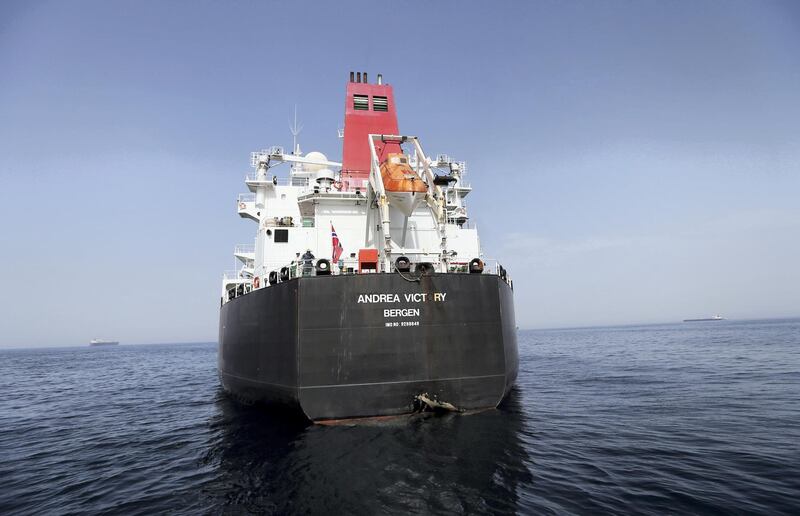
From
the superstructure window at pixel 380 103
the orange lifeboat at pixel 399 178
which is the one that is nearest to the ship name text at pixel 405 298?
the orange lifeboat at pixel 399 178

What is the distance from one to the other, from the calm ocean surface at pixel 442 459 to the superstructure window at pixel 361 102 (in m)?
14.7

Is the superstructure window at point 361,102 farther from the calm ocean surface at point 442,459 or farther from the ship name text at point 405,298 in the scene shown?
the calm ocean surface at point 442,459

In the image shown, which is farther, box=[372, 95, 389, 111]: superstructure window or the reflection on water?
box=[372, 95, 389, 111]: superstructure window

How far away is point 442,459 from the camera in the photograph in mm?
7992

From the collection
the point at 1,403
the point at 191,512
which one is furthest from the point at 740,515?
the point at 1,403

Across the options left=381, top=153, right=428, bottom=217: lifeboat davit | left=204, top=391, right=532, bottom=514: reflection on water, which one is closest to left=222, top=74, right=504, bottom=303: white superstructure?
left=381, top=153, right=428, bottom=217: lifeboat davit

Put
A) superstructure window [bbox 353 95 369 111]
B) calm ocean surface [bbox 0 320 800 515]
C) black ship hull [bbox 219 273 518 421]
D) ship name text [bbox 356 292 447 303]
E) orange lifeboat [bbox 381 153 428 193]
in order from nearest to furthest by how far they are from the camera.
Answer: calm ocean surface [bbox 0 320 800 515] < black ship hull [bbox 219 273 518 421] < ship name text [bbox 356 292 447 303] < orange lifeboat [bbox 381 153 428 193] < superstructure window [bbox 353 95 369 111]

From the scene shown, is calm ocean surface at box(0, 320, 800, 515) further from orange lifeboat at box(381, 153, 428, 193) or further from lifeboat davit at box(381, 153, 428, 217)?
orange lifeboat at box(381, 153, 428, 193)

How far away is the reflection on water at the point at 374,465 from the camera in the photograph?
6.46 metres

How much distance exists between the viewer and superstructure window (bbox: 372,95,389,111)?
19500mm

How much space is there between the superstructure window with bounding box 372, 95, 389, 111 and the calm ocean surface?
14951 millimetres

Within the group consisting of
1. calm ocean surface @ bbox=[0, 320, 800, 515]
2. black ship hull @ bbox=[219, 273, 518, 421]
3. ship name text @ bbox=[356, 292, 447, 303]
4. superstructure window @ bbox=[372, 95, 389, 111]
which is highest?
superstructure window @ bbox=[372, 95, 389, 111]

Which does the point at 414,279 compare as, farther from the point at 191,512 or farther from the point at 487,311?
the point at 191,512

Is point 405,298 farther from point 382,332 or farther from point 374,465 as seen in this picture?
point 374,465
